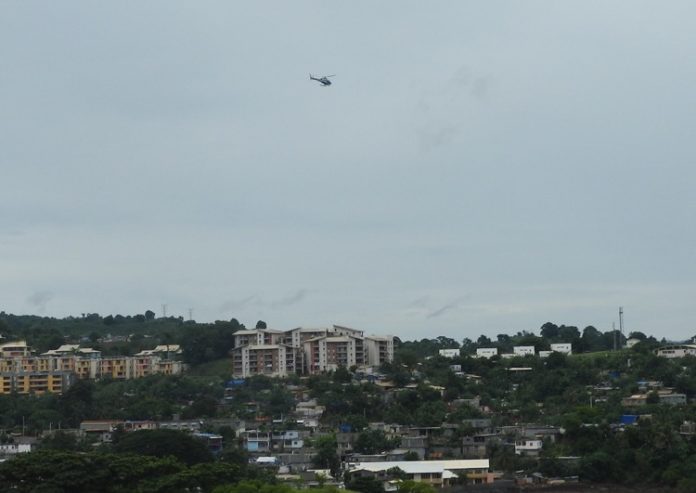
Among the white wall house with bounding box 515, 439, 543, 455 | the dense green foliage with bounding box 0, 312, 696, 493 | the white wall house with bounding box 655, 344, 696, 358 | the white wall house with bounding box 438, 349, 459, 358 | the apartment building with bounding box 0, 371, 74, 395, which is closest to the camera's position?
the dense green foliage with bounding box 0, 312, 696, 493

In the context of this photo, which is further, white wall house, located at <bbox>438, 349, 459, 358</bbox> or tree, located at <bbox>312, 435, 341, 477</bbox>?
white wall house, located at <bbox>438, 349, 459, 358</bbox>

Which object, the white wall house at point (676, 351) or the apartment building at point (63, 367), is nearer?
the white wall house at point (676, 351)

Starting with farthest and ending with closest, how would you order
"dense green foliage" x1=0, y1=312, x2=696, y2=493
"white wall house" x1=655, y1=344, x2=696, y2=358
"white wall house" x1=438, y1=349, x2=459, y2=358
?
"white wall house" x1=438, y1=349, x2=459, y2=358 → "white wall house" x1=655, y1=344, x2=696, y2=358 → "dense green foliage" x1=0, y1=312, x2=696, y2=493

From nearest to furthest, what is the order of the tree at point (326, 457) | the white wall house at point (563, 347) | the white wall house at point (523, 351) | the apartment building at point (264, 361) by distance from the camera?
the tree at point (326, 457) < the white wall house at point (523, 351) < the apartment building at point (264, 361) < the white wall house at point (563, 347)

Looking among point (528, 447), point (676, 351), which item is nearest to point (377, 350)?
point (676, 351)

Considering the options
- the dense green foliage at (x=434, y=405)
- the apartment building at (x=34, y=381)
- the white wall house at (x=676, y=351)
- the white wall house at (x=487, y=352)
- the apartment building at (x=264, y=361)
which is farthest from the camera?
the white wall house at (x=487, y=352)

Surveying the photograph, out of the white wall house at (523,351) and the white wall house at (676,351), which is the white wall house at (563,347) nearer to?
the white wall house at (523,351)

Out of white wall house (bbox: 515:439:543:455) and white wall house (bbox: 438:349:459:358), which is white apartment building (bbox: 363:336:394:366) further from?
white wall house (bbox: 515:439:543:455)

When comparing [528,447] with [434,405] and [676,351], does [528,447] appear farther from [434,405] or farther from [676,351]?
[676,351]

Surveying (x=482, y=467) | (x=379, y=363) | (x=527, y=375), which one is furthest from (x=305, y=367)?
(x=482, y=467)

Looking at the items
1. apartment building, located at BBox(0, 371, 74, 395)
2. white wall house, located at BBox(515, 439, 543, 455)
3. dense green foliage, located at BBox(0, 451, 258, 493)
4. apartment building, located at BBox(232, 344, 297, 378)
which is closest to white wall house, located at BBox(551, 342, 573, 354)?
apartment building, located at BBox(232, 344, 297, 378)

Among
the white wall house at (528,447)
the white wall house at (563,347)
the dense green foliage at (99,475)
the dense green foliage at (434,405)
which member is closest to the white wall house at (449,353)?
the dense green foliage at (434,405)
